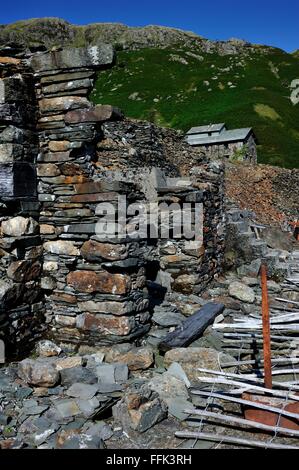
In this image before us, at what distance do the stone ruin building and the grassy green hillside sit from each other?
1483 inches

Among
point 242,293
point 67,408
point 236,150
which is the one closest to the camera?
point 67,408

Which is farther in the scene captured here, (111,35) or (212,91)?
(111,35)

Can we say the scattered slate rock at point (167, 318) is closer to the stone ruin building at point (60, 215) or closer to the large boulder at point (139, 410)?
the stone ruin building at point (60, 215)

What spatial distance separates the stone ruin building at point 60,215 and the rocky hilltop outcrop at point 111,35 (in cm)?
9962

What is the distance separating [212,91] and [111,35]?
64.2 meters

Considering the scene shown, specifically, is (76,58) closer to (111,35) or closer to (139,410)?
(139,410)

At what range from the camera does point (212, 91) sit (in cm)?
7019

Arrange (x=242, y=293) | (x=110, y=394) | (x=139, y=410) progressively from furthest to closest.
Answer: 1. (x=242, y=293)
2. (x=110, y=394)
3. (x=139, y=410)

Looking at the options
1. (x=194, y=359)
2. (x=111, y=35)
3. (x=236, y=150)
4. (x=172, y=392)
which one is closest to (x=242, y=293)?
(x=194, y=359)

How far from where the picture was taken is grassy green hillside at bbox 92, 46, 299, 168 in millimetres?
54659

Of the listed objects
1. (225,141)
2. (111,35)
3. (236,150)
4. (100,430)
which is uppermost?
(111,35)

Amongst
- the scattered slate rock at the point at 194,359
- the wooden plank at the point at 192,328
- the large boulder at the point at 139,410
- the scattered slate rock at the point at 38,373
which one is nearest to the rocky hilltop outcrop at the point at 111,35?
the wooden plank at the point at 192,328

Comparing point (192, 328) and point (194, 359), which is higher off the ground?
point (192, 328)
